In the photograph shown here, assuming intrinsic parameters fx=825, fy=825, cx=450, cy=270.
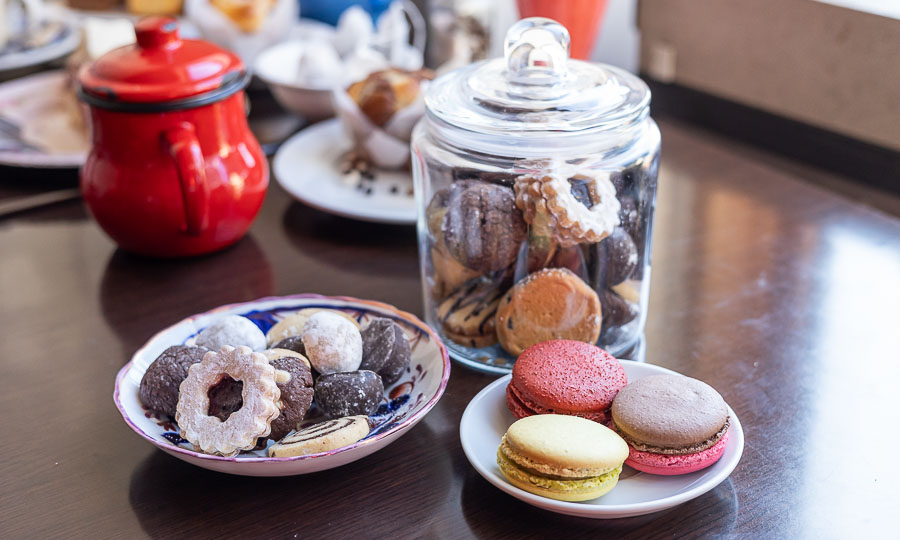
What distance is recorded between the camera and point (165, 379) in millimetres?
535

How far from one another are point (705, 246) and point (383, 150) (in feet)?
1.22

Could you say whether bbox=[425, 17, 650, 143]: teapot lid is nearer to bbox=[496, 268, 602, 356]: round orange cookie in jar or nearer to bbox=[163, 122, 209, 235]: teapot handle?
bbox=[496, 268, 602, 356]: round orange cookie in jar

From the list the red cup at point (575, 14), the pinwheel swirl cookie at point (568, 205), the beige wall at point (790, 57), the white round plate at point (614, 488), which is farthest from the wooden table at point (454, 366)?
the beige wall at point (790, 57)

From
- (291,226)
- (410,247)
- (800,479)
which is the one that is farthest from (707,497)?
(291,226)

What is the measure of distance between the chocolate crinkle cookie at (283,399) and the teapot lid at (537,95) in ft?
0.69

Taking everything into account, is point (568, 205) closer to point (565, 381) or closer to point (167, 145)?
point (565, 381)

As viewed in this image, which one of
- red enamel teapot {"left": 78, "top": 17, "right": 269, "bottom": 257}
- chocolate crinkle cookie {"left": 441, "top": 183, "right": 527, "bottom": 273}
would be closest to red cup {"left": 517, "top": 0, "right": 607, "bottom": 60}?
Result: red enamel teapot {"left": 78, "top": 17, "right": 269, "bottom": 257}

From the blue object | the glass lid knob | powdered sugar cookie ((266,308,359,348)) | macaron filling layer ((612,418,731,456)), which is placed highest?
the glass lid knob

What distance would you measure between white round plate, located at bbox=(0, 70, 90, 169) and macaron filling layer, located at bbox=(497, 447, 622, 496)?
2.39ft

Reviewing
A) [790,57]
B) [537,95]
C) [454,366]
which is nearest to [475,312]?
[454,366]

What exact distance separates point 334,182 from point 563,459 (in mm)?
556

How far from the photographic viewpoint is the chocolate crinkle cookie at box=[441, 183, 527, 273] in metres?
0.59

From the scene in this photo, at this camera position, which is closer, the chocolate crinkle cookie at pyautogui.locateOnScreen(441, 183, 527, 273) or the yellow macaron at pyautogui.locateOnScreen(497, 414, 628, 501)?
the yellow macaron at pyautogui.locateOnScreen(497, 414, 628, 501)

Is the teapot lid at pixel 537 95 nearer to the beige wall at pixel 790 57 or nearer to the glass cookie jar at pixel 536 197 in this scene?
the glass cookie jar at pixel 536 197
